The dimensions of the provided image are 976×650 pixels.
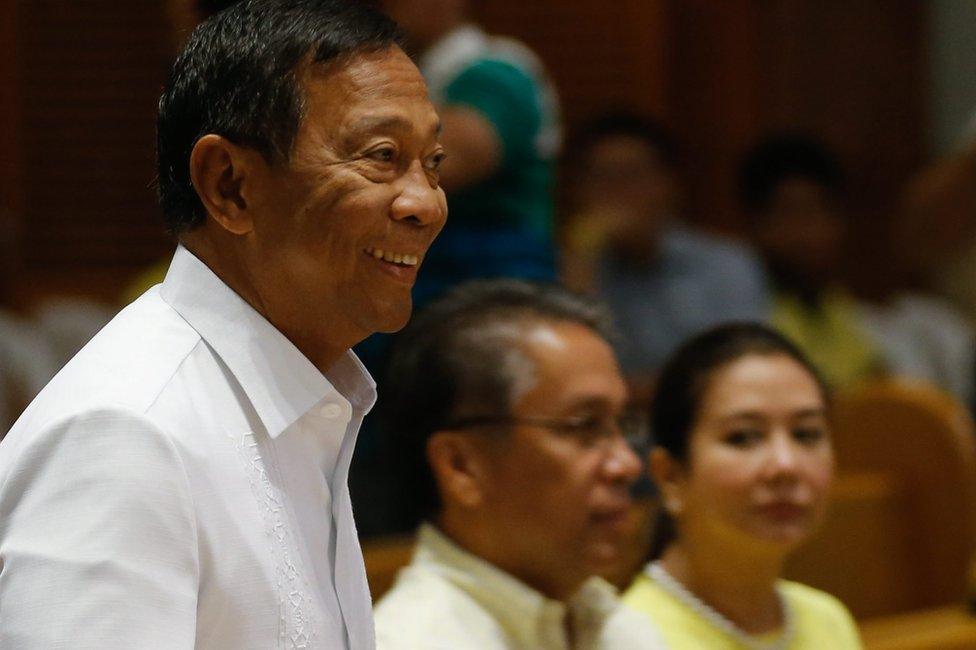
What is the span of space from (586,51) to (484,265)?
2.20 metres

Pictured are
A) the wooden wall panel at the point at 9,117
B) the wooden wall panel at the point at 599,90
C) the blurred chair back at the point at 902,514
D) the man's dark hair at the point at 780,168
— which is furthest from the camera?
the man's dark hair at the point at 780,168

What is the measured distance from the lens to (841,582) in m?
3.08

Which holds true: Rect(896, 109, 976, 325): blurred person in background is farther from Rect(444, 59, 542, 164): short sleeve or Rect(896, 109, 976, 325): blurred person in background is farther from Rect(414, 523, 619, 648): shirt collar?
Rect(414, 523, 619, 648): shirt collar

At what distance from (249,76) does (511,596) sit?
0.84 m

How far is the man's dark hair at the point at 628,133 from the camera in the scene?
408cm

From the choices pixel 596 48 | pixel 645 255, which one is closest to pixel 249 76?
pixel 645 255

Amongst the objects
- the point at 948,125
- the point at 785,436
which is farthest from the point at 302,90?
the point at 948,125

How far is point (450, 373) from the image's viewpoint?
A: 203 cm

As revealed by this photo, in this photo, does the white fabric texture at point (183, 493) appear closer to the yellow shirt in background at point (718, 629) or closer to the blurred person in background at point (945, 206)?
the yellow shirt in background at point (718, 629)

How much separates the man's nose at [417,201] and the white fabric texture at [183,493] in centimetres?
15

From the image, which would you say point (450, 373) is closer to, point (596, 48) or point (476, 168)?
point (476, 168)

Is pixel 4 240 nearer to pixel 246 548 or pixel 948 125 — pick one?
pixel 246 548

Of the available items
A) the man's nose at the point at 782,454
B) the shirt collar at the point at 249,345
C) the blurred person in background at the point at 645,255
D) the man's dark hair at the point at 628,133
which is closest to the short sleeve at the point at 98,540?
the shirt collar at the point at 249,345

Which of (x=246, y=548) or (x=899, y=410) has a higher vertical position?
(x=246, y=548)
